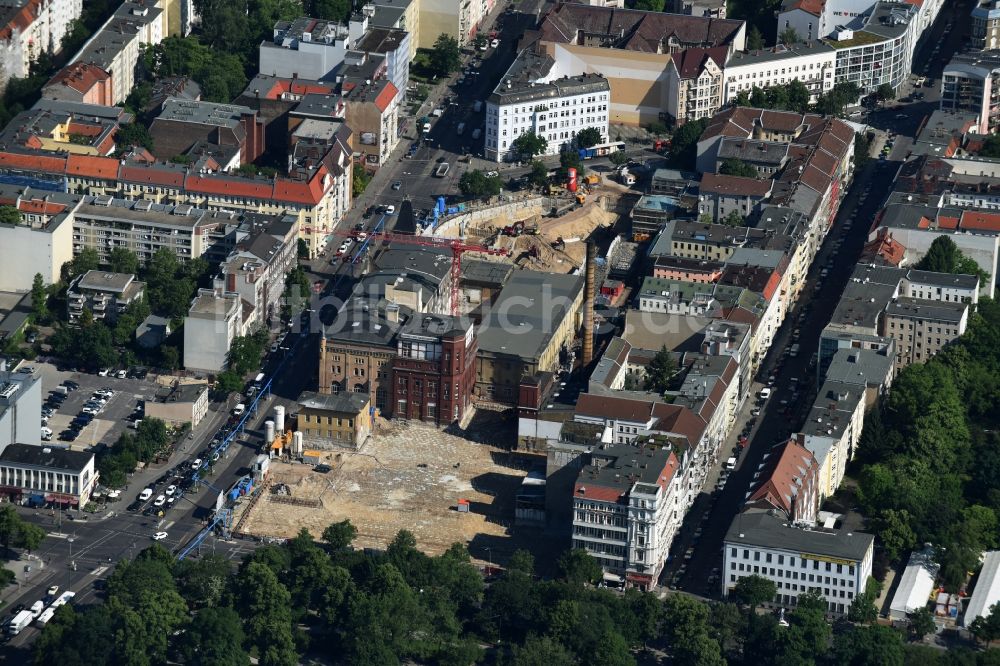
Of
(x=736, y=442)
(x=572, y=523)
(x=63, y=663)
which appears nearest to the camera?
(x=63, y=663)

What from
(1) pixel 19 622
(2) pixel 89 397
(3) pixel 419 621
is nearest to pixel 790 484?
(3) pixel 419 621

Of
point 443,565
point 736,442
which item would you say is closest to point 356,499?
point 443,565

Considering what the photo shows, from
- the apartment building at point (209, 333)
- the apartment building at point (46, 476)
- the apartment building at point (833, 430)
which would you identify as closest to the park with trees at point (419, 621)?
the apartment building at point (46, 476)

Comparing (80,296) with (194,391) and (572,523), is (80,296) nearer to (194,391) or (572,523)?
(194,391)

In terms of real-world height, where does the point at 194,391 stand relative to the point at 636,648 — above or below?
above

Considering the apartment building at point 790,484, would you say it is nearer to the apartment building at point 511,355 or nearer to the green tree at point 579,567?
the green tree at point 579,567
